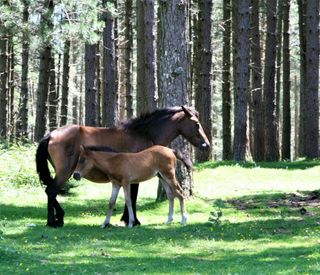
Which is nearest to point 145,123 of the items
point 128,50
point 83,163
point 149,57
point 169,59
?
point 83,163

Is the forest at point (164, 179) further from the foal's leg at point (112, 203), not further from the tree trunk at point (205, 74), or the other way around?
the foal's leg at point (112, 203)

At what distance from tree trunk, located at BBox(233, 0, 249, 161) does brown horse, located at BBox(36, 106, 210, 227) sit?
12857mm

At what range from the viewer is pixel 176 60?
16.0 meters

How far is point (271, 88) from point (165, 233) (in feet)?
64.7

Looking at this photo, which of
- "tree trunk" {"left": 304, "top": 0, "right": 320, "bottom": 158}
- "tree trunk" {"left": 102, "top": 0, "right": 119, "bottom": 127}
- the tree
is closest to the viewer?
the tree

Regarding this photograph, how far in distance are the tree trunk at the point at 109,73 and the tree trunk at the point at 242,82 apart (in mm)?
5268

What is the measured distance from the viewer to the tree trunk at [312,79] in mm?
28203

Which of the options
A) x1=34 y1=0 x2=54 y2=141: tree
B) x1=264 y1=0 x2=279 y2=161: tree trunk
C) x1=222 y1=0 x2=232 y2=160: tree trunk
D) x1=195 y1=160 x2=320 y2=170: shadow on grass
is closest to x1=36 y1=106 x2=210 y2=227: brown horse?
x1=34 y1=0 x2=54 y2=141: tree

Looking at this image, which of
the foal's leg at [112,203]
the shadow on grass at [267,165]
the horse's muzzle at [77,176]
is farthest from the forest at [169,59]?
the horse's muzzle at [77,176]

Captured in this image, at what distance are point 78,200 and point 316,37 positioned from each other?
15621mm

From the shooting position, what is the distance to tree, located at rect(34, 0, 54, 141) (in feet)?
70.6

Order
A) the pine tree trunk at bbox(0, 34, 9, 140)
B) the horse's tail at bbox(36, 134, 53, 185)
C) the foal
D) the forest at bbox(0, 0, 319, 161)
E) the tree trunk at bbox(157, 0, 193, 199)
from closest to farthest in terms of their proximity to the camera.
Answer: the foal → the horse's tail at bbox(36, 134, 53, 185) → the tree trunk at bbox(157, 0, 193, 199) → the forest at bbox(0, 0, 319, 161) → the pine tree trunk at bbox(0, 34, 9, 140)

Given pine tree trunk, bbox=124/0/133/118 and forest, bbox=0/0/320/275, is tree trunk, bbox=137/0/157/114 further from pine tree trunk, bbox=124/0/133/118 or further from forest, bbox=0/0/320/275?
pine tree trunk, bbox=124/0/133/118

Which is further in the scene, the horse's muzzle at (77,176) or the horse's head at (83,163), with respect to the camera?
the horse's head at (83,163)
